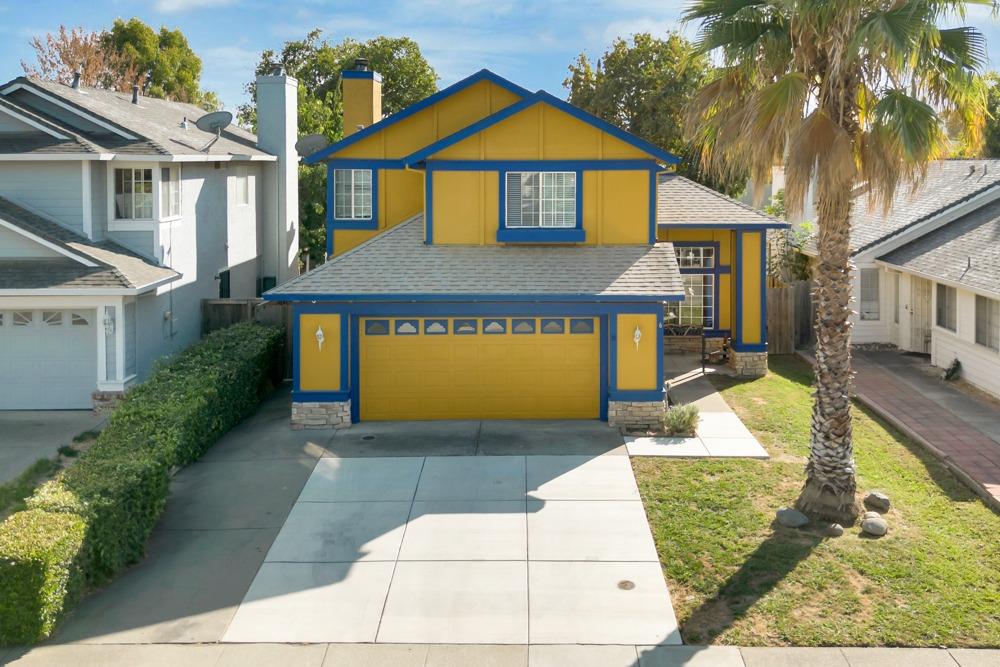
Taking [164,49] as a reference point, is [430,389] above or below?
below

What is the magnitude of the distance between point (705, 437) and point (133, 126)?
13.9 metres

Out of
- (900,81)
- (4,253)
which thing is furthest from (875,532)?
(4,253)

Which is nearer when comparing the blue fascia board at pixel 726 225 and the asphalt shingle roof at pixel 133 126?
the asphalt shingle roof at pixel 133 126

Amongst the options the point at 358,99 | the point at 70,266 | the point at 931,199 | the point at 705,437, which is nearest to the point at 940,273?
the point at 931,199

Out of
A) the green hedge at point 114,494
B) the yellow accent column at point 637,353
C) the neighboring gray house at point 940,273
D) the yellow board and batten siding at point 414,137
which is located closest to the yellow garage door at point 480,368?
the yellow accent column at point 637,353

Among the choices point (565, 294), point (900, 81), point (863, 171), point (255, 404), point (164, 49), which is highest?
point (164, 49)

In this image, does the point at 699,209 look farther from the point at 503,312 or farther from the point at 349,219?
the point at 349,219

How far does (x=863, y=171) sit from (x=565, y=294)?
5.85 metres

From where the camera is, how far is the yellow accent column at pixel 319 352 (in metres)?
17.3

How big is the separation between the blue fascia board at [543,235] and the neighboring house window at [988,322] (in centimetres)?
820

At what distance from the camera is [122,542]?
11312 mm

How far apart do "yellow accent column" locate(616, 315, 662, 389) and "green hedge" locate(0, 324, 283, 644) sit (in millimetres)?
6943

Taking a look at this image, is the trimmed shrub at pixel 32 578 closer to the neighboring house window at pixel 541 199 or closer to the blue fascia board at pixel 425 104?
the neighboring house window at pixel 541 199

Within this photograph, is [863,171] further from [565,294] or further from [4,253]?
[4,253]
